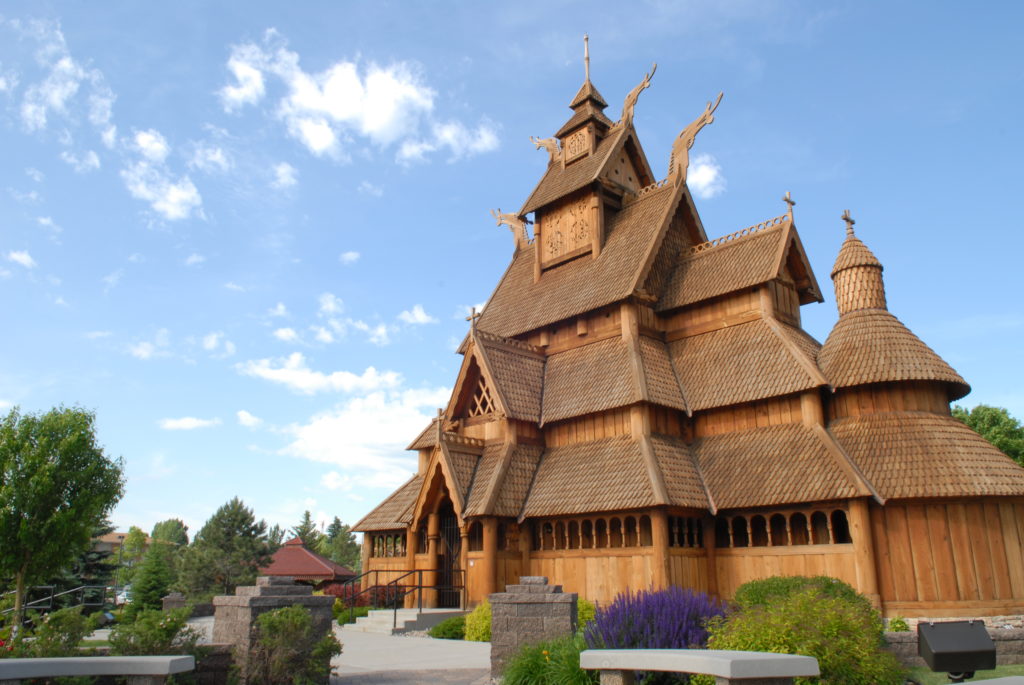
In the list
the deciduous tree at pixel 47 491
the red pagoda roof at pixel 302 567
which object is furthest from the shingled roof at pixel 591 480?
the red pagoda roof at pixel 302 567

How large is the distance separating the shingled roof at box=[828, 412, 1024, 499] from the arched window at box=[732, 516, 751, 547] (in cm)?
357

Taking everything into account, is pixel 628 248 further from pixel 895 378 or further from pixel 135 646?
pixel 135 646

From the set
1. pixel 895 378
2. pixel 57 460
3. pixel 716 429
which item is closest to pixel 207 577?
pixel 57 460

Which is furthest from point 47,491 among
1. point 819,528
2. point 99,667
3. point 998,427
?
point 998,427

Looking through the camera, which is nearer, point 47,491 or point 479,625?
point 479,625

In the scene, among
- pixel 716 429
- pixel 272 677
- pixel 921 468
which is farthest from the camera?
pixel 716 429

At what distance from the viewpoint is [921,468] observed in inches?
695

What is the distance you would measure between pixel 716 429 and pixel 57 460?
24.8 meters

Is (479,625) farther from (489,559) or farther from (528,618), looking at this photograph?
(528,618)

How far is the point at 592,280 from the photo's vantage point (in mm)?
26609

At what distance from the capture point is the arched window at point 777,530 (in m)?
19.5

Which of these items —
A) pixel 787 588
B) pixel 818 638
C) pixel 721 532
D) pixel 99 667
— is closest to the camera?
pixel 99 667

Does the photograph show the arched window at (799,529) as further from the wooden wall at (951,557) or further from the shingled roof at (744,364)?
the shingled roof at (744,364)

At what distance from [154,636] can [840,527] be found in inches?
628
